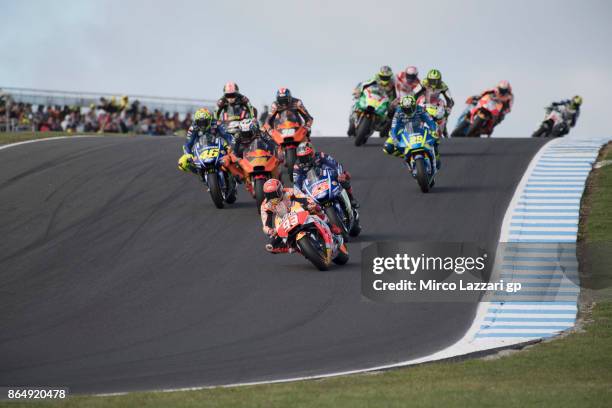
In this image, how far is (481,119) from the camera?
33.6 m

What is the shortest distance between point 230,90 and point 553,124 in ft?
45.8

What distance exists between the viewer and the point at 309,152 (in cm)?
1892

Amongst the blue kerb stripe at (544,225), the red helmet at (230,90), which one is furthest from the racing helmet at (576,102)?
the blue kerb stripe at (544,225)

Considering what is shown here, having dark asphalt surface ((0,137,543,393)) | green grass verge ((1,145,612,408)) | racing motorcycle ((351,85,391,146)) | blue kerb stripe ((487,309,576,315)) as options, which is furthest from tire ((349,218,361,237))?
racing motorcycle ((351,85,391,146))

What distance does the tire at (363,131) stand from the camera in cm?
2903

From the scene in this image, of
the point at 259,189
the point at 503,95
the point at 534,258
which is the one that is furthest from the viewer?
the point at 503,95

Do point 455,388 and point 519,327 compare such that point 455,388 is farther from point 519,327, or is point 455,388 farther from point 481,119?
point 481,119

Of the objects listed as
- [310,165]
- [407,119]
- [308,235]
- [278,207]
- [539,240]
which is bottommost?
[539,240]

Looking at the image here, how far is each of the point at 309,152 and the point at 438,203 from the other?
478 cm

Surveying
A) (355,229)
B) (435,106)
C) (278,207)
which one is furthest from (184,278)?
(435,106)

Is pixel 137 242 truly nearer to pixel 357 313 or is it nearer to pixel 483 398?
pixel 357 313

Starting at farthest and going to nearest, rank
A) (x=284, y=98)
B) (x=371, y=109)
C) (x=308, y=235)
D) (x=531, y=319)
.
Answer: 1. (x=371, y=109)
2. (x=284, y=98)
3. (x=308, y=235)
4. (x=531, y=319)

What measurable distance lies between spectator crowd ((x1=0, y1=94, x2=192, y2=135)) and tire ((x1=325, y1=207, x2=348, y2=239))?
23.2 metres

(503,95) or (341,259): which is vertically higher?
(503,95)
